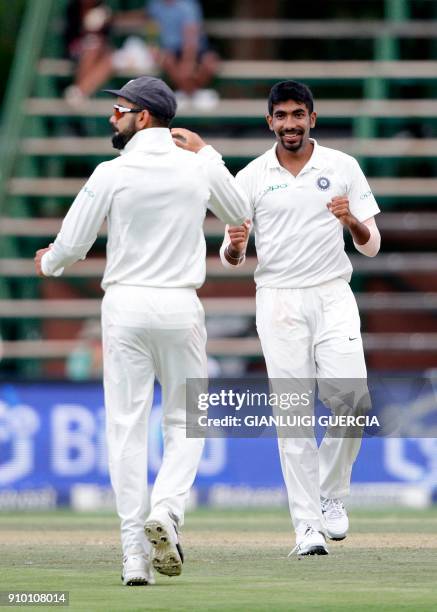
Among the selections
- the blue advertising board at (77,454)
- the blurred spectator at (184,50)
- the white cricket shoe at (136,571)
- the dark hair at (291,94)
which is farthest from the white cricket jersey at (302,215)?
the blurred spectator at (184,50)

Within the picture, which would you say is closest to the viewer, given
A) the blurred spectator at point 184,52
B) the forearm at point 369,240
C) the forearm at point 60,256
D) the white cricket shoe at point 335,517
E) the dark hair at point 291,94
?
the forearm at point 60,256

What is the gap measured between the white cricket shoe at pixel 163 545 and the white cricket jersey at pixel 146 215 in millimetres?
1008

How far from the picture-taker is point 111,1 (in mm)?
21625

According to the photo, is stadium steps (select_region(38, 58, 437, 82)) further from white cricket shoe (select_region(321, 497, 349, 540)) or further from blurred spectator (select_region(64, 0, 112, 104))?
white cricket shoe (select_region(321, 497, 349, 540))

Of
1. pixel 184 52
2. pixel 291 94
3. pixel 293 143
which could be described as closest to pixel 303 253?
pixel 293 143

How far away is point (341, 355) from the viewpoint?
28.0 feet

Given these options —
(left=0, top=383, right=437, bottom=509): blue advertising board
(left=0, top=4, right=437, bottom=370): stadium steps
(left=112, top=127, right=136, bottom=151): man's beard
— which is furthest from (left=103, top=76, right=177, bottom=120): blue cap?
(left=0, top=4, right=437, bottom=370): stadium steps

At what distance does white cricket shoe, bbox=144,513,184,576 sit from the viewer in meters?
6.90

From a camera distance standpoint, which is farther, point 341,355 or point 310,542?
point 341,355

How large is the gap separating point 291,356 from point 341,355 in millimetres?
252

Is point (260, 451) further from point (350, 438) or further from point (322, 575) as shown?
point (322, 575)

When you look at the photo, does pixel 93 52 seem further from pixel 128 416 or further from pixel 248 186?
pixel 128 416

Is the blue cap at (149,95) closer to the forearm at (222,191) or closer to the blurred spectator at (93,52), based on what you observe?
the forearm at (222,191)

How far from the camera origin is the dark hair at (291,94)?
8.55 meters
